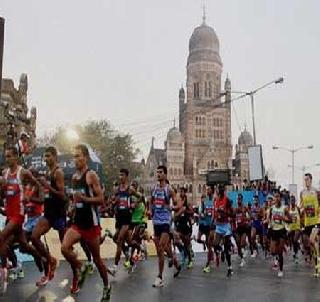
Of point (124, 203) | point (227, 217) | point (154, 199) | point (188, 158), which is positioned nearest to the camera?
point (154, 199)

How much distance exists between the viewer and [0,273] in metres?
9.38

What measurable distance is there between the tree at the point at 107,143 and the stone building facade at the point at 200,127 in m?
61.4

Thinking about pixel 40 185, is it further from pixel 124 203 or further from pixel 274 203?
pixel 274 203

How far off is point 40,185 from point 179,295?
2726 mm

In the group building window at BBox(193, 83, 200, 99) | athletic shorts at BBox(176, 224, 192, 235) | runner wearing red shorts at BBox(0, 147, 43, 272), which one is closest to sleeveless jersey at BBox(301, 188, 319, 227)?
athletic shorts at BBox(176, 224, 192, 235)

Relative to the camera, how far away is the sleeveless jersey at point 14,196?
8.63 metres

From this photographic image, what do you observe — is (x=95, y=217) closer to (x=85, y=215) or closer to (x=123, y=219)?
(x=85, y=215)

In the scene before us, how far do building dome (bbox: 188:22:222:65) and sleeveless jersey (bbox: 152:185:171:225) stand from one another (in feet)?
421

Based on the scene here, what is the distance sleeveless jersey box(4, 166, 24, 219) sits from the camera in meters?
8.63

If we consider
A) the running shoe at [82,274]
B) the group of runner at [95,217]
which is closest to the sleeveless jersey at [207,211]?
the group of runner at [95,217]

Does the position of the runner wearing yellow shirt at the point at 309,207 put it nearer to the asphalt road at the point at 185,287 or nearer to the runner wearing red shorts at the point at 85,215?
the asphalt road at the point at 185,287

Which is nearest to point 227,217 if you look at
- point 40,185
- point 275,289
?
point 275,289

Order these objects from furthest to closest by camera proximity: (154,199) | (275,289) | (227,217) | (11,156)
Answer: (227,217) → (154,199) → (275,289) → (11,156)

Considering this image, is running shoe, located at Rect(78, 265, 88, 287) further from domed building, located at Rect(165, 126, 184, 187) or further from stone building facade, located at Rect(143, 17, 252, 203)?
domed building, located at Rect(165, 126, 184, 187)
